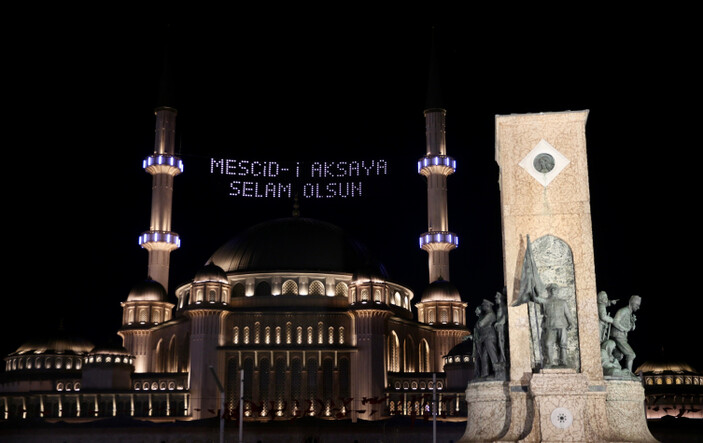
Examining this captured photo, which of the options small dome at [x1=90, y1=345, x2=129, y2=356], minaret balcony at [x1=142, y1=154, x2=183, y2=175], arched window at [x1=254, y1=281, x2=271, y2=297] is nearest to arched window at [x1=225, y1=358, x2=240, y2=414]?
arched window at [x1=254, y1=281, x2=271, y2=297]

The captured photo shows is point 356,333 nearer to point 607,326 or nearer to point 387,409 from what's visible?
point 387,409

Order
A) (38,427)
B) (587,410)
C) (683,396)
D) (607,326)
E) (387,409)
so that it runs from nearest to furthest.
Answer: (587,410) → (607,326) → (38,427) → (387,409) → (683,396)

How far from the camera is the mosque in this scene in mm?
56844

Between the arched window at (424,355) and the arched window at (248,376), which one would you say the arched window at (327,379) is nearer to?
the arched window at (248,376)

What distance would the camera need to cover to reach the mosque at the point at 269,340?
56844 mm

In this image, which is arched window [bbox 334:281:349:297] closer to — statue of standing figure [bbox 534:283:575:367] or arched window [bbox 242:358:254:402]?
arched window [bbox 242:358:254:402]

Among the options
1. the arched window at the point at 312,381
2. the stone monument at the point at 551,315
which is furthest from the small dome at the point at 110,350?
the stone monument at the point at 551,315

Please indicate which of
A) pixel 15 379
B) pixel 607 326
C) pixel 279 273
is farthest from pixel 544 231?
pixel 15 379

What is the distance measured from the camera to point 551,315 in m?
16.8

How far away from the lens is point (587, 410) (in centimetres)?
1627

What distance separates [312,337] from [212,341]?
272 inches

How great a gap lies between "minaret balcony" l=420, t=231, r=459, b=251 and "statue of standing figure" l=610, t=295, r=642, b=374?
46516 mm

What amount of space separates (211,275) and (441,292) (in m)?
17.2

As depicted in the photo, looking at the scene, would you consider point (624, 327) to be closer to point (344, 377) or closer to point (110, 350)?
point (344, 377)
